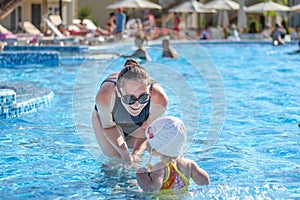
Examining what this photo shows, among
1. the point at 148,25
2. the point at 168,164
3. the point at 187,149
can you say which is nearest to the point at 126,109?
the point at 168,164

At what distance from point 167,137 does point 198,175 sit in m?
0.45

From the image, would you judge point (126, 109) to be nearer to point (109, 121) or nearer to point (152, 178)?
point (109, 121)

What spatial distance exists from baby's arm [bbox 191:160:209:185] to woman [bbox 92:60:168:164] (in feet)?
1.82

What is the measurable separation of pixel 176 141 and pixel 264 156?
6.33 feet

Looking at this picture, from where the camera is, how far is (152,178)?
12.4 ft

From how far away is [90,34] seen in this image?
21.7 meters

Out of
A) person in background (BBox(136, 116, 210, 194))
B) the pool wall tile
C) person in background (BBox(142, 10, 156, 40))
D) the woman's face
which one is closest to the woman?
the woman's face

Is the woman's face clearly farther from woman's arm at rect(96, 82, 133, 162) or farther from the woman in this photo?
woman's arm at rect(96, 82, 133, 162)

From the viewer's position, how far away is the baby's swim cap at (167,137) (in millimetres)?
3656

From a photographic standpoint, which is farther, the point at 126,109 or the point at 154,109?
the point at 154,109

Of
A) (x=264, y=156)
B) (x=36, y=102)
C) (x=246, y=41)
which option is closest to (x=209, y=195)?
(x=264, y=156)

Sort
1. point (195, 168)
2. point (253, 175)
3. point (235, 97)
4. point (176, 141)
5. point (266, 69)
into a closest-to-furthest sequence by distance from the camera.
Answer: point (176, 141), point (195, 168), point (253, 175), point (235, 97), point (266, 69)

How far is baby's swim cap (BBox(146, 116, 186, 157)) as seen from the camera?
3.66 meters

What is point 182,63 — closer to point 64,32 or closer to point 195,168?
point 64,32
